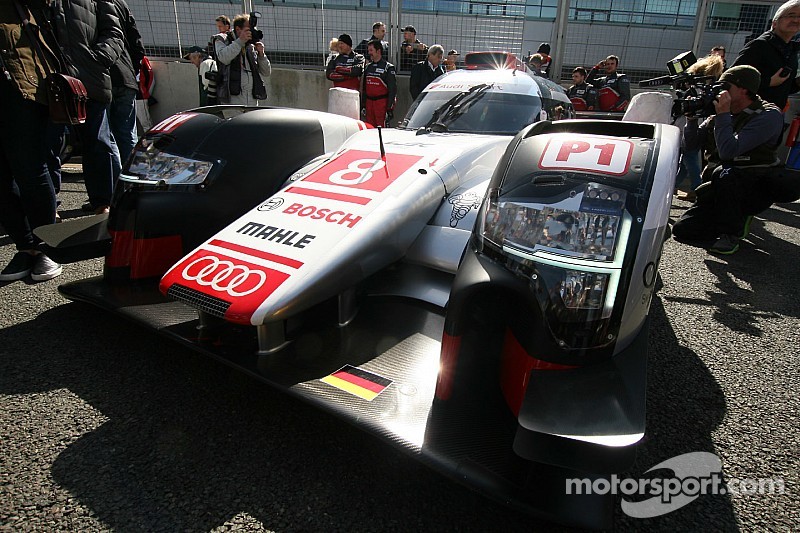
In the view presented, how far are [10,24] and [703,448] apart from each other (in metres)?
3.53

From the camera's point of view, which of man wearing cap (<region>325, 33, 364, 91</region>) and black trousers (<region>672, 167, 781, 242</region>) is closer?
black trousers (<region>672, 167, 781, 242</region>)

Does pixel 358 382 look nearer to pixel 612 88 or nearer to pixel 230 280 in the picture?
pixel 230 280

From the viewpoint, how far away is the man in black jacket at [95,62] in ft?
10.1

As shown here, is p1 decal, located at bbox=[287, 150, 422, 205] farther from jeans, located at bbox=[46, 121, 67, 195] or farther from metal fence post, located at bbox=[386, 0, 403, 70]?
metal fence post, located at bbox=[386, 0, 403, 70]

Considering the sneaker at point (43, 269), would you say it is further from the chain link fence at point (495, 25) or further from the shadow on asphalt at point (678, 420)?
the chain link fence at point (495, 25)

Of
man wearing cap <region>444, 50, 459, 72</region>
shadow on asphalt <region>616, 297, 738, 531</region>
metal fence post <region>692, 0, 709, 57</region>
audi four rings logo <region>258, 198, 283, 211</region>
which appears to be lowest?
shadow on asphalt <region>616, 297, 738, 531</region>

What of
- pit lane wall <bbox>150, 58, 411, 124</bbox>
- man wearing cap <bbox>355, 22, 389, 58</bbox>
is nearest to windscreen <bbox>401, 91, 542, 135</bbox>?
man wearing cap <bbox>355, 22, 389, 58</bbox>

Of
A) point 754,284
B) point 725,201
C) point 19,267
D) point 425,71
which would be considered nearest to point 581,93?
point 425,71

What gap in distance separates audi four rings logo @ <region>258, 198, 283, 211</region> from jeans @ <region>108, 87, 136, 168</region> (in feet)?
8.66

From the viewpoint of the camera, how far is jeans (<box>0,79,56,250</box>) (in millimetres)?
2494

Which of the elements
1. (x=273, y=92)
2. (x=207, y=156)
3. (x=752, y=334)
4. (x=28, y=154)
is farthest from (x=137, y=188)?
(x=273, y=92)

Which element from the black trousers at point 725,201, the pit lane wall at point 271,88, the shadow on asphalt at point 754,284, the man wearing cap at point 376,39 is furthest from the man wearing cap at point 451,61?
the black trousers at point 725,201

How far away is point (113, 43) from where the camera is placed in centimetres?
332

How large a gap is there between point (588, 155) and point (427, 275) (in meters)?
0.82
